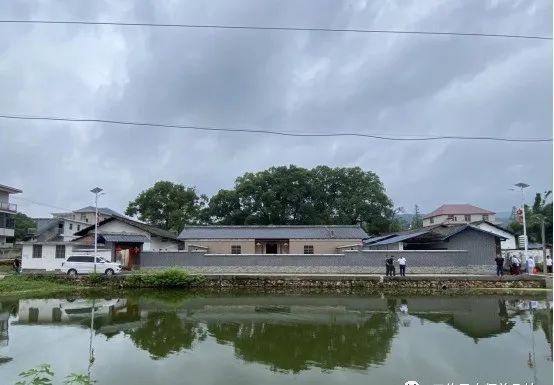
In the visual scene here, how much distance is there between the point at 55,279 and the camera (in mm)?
26250

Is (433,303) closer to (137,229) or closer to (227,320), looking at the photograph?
(227,320)

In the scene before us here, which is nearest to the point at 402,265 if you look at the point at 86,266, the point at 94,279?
the point at 94,279

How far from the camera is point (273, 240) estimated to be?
116 feet

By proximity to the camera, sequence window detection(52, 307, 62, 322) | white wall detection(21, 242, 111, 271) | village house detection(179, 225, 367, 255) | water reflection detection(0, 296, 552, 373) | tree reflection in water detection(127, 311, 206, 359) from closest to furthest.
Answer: water reflection detection(0, 296, 552, 373)
tree reflection in water detection(127, 311, 206, 359)
window detection(52, 307, 62, 322)
white wall detection(21, 242, 111, 271)
village house detection(179, 225, 367, 255)

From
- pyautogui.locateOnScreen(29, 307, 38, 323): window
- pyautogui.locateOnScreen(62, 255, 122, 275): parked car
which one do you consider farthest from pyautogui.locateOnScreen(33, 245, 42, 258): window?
pyautogui.locateOnScreen(29, 307, 38, 323): window

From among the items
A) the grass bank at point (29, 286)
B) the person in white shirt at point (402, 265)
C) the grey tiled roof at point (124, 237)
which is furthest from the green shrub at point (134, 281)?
the person in white shirt at point (402, 265)

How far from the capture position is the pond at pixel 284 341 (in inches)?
365

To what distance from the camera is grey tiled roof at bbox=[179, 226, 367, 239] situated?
35.0 m

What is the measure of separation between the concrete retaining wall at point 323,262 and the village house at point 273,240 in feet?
17.9

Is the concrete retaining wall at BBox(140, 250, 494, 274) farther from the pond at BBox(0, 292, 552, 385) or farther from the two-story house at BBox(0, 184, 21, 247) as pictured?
the two-story house at BBox(0, 184, 21, 247)

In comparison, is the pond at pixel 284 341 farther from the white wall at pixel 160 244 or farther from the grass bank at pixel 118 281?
the white wall at pixel 160 244

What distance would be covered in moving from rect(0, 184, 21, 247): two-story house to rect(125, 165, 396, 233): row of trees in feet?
41.6

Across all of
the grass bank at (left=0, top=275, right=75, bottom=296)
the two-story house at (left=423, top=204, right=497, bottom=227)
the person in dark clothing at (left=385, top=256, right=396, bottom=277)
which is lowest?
the grass bank at (left=0, top=275, right=75, bottom=296)

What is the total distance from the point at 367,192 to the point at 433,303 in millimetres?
31988
